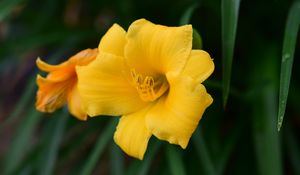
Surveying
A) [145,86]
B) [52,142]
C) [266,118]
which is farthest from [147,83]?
[52,142]

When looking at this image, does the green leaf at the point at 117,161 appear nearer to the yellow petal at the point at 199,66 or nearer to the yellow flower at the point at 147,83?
the yellow flower at the point at 147,83

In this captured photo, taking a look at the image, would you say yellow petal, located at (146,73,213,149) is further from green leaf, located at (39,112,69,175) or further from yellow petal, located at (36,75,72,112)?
green leaf, located at (39,112,69,175)

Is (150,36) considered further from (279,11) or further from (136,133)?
(279,11)

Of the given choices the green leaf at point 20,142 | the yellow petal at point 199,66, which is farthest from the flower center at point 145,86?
the green leaf at point 20,142

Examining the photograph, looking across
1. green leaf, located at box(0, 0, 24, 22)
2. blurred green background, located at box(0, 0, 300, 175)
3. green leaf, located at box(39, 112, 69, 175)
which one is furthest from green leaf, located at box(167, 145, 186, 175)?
green leaf, located at box(0, 0, 24, 22)

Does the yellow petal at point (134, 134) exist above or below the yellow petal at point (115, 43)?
below

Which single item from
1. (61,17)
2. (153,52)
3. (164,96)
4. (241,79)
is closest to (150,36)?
(153,52)

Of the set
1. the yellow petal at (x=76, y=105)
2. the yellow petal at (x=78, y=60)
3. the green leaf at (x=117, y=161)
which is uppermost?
the yellow petal at (x=78, y=60)
